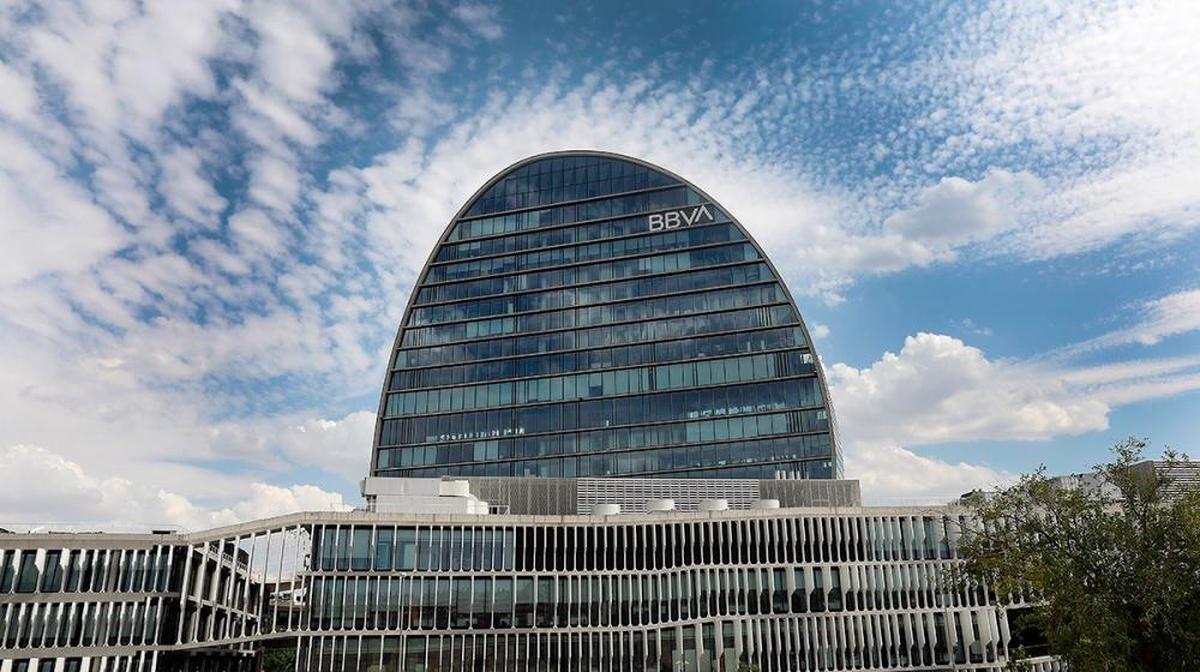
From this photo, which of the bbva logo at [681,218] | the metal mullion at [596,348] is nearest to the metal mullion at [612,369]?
the metal mullion at [596,348]

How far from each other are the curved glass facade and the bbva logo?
0.21 m

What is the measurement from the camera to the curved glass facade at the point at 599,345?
113 meters

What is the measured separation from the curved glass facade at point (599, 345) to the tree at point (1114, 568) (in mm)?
55546

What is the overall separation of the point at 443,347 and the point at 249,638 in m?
63.0

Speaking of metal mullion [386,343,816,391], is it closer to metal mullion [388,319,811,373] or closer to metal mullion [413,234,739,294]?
metal mullion [388,319,811,373]

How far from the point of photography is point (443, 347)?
422 ft

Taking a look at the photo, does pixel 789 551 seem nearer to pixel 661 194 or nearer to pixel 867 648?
pixel 867 648

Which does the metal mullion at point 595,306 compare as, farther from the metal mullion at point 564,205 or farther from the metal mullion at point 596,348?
the metal mullion at point 564,205

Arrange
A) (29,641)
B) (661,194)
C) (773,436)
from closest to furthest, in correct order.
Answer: (29,641), (773,436), (661,194)

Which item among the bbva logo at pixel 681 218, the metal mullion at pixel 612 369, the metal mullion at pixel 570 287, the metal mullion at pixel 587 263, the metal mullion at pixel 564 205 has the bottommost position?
the metal mullion at pixel 612 369

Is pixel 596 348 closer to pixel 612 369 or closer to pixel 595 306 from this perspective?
pixel 612 369

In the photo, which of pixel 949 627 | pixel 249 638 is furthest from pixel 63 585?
pixel 949 627

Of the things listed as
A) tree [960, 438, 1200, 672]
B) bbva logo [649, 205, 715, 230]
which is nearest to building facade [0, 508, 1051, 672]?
tree [960, 438, 1200, 672]

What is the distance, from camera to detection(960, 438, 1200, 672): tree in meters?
44.5
